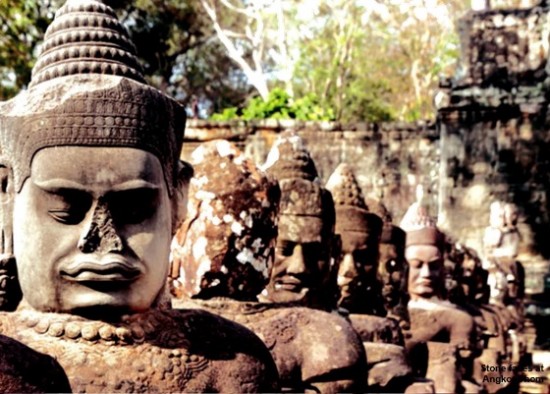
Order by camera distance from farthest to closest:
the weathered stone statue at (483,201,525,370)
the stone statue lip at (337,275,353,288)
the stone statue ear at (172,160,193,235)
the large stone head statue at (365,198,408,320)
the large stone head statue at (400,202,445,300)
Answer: the weathered stone statue at (483,201,525,370)
the large stone head statue at (400,202,445,300)
the large stone head statue at (365,198,408,320)
the stone statue lip at (337,275,353,288)
the stone statue ear at (172,160,193,235)

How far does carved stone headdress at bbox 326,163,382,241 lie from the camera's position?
20.7 ft

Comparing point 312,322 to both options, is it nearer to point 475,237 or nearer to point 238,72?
point 475,237

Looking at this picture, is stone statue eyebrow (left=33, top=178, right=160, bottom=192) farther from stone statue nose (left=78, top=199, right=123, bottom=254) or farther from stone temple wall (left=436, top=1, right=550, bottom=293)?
stone temple wall (left=436, top=1, right=550, bottom=293)

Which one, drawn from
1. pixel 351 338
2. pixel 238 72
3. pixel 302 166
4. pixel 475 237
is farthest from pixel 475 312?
pixel 238 72

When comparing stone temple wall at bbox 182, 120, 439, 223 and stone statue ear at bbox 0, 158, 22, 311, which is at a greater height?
stone temple wall at bbox 182, 120, 439, 223

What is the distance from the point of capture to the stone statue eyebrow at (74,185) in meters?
2.90

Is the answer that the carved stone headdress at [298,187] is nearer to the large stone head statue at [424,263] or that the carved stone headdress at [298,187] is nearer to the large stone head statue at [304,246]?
the large stone head statue at [304,246]

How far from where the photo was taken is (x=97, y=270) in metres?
2.92

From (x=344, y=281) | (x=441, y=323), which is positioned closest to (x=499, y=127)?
(x=441, y=323)

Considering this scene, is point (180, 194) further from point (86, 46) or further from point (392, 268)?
point (392, 268)

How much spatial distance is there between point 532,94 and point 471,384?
12.0 metres

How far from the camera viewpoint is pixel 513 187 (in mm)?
19625

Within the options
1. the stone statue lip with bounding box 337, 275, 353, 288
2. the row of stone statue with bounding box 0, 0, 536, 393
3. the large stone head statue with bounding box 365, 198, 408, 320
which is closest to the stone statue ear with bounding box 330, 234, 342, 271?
the stone statue lip with bounding box 337, 275, 353, 288

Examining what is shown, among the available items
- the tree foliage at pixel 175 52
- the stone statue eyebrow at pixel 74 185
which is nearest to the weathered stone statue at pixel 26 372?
the stone statue eyebrow at pixel 74 185
